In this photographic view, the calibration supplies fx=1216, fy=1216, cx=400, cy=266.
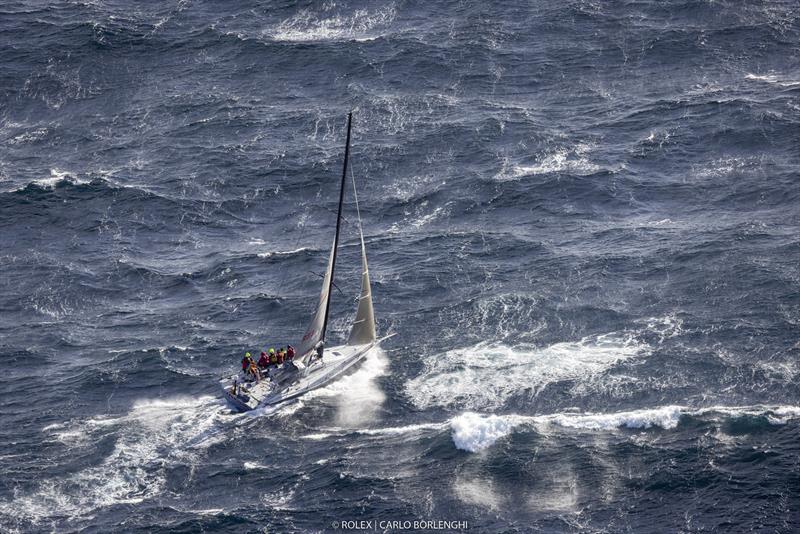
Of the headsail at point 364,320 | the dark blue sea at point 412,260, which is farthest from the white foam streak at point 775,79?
the headsail at point 364,320

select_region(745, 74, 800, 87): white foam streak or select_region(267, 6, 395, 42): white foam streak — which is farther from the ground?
select_region(267, 6, 395, 42): white foam streak

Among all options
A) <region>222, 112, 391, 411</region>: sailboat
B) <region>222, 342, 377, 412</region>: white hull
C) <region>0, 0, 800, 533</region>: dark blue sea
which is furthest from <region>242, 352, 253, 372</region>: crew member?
<region>0, 0, 800, 533</region>: dark blue sea

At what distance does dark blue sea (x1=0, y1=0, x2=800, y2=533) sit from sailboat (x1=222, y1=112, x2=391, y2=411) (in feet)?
4.69

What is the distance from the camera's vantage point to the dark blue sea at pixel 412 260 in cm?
7738

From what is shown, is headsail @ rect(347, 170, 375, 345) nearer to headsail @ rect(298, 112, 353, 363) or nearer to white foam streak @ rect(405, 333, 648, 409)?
headsail @ rect(298, 112, 353, 363)

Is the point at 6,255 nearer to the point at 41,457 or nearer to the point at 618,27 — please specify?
the point at 41,457

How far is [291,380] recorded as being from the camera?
87875 mm

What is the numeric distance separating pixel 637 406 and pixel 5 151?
72.5 m

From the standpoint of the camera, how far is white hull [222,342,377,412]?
280 feet

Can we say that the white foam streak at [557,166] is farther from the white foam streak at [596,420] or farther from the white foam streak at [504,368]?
the white foam streak at [596,420]

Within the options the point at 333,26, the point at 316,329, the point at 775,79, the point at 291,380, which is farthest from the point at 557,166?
the point at 291,380

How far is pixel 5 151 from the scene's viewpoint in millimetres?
123375

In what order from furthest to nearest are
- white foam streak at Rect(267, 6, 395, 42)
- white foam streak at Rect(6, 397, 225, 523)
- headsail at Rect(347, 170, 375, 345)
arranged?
white foam streak at Rect(267, 6, 395, 42), headsail at Rect(347, 170, 375, 345), white foam streak at Rect(6, 397, 225, 523)

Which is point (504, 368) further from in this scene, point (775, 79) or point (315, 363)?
point (775, 79)
